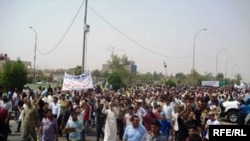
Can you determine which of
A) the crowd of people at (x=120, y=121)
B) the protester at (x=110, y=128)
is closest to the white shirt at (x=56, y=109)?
the crowd of people at (x=120, y=121)

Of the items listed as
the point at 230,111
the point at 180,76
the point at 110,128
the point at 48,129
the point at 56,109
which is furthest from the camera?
the point at 180,76

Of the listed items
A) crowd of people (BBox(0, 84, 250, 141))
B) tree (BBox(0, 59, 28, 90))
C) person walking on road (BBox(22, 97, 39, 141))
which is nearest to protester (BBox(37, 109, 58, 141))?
crowd of people (BBox(0, 84, 250, 141))

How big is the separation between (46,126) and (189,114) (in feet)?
11.8

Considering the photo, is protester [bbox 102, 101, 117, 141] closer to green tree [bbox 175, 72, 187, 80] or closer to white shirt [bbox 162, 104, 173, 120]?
white shirt [bbox 162, 104, 173, 120]

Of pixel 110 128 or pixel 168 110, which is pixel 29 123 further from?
pixel 168 110

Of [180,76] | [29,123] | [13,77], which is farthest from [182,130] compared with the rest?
[180,76]

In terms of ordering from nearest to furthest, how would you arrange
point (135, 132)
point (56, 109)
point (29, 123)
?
point (135, 132)
point (29, 123)
point (56, 109)

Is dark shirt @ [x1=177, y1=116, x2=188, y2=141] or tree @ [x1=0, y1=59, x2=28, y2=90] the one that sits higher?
tree @ [x1=0, y1=59, x2=28, y2=90]

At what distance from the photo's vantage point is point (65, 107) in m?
16.0

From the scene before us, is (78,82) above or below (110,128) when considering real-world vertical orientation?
above

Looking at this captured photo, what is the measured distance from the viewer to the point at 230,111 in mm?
24078

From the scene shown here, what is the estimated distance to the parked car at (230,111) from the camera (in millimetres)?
23852

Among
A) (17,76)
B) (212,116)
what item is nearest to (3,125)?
(212,116)

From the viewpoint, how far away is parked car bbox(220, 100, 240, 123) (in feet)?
78.3
